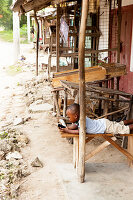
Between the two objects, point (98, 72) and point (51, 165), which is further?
point (98, 72)

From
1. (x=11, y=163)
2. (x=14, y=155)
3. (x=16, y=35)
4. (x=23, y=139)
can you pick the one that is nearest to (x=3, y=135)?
(x=23, y=139)

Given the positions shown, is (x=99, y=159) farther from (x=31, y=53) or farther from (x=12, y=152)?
(x=31, y=53)

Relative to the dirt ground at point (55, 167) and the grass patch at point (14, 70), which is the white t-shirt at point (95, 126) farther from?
the grass patch at point (14, 70)

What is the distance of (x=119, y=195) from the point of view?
362 cm

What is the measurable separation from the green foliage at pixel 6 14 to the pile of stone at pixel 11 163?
1290 inches

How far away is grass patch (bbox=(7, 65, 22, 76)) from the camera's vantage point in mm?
15191

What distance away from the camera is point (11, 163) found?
4.79 m

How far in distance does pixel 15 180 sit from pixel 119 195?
5.30 feet

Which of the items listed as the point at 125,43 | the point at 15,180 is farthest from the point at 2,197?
the point at 125,43

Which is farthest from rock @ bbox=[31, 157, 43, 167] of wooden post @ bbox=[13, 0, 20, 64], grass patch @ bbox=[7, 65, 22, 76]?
wooden post @ bbox=[13, 0, 20, 64]

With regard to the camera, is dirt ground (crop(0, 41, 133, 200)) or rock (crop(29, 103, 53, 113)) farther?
rock (crop(29, 103, 53, 113))

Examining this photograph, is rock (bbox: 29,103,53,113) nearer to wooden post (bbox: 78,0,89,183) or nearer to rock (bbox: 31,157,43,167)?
rock (bbox: 31,157,43,167)

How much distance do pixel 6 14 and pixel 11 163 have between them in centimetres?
3468

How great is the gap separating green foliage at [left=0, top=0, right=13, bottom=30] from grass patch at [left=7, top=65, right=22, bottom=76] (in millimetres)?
21864
